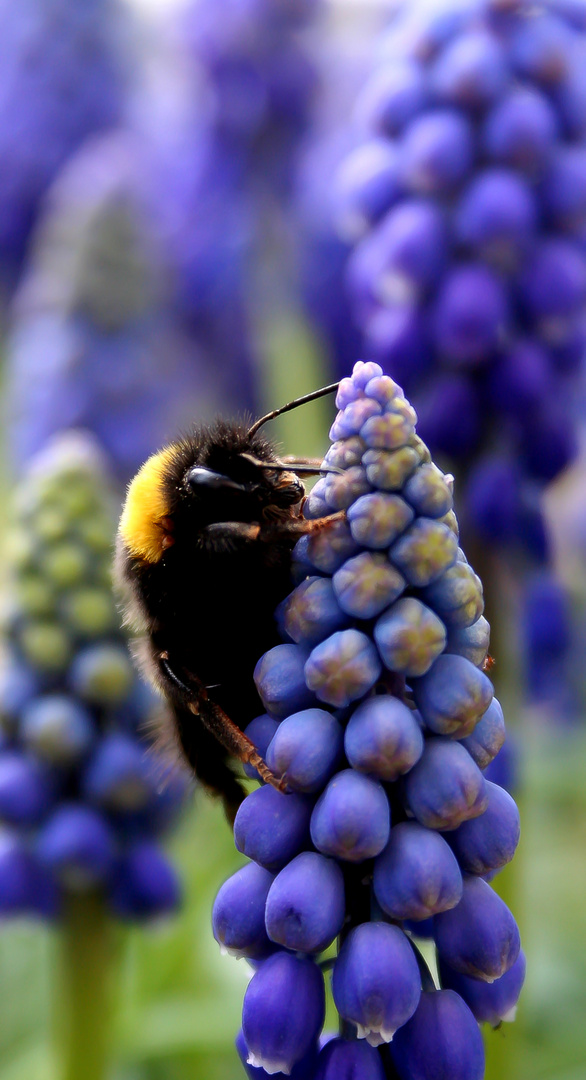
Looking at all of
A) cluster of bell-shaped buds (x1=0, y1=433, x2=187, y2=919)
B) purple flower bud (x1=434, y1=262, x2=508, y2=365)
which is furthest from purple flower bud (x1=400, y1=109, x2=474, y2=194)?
cluster of bell-shaped buds (x1=0, y1=433, x2=187, y2=919)

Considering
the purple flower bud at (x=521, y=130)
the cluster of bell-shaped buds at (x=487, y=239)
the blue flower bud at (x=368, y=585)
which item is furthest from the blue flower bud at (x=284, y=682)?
the purple flower bud at (x=521, y=130)

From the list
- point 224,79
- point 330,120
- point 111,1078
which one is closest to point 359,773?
point 111,1078

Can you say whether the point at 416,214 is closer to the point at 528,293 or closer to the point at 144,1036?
the point at 528,293

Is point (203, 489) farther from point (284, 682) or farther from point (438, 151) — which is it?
point (438, 151)

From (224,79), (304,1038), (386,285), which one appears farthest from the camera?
(224,79)

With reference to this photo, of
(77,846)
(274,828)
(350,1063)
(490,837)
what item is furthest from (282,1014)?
(77,846)

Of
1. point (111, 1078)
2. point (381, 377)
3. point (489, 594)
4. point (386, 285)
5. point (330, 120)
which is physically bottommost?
point (111, 1078)

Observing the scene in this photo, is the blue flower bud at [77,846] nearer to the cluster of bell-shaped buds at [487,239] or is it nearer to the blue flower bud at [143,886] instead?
the blue flower bud at [143,886]
